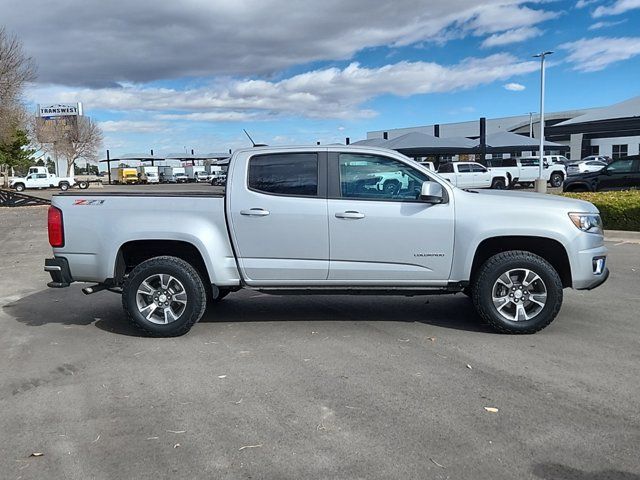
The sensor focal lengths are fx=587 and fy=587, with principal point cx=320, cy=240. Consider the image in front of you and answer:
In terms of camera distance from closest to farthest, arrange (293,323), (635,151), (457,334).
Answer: (457,334) → (293,323) → (635,151)

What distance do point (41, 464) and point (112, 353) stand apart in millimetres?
2143

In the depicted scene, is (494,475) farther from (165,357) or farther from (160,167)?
(160,167)

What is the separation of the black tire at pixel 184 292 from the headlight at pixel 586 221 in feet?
12.3

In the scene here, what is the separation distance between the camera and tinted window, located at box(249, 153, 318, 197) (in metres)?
5.94

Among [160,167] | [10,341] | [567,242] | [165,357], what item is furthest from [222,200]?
[160,167]

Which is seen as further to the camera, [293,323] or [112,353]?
[293,323]

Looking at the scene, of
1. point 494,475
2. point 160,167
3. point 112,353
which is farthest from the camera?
point 160,167

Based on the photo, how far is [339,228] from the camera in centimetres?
580

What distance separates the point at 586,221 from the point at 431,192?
159 centimetres

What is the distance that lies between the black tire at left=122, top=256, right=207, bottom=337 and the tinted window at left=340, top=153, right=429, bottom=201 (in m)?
1.75

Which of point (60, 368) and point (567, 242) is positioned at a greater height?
point (567, 242)

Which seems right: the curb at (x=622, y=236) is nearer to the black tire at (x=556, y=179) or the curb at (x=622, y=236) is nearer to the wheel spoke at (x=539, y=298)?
the wheel spoke at (x=539, y=298)

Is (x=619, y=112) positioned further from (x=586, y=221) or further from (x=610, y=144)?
(x=610, y=144)

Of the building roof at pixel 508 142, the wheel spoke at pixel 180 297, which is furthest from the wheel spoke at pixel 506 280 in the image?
the building roof at pixel 508 142
